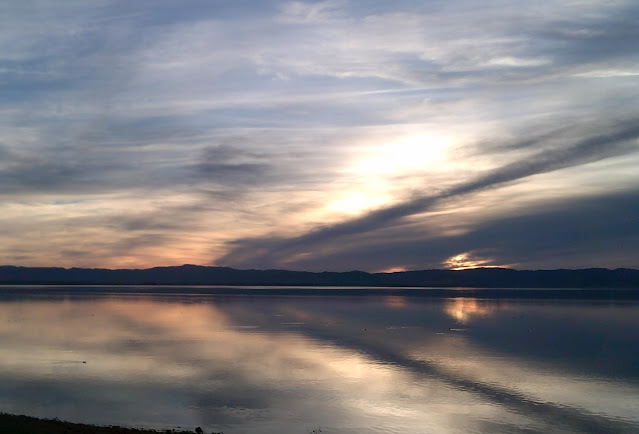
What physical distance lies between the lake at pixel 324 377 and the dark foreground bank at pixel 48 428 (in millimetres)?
1440

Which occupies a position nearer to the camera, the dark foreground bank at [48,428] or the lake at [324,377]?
the dark foreground bank at [48,428]

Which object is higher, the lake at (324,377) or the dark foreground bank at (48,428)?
the dark foreground bank at (48,428)

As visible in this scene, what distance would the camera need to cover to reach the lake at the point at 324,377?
16.7 metres

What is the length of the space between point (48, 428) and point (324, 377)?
11.1 m

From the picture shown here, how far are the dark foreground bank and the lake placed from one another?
1.44 metres

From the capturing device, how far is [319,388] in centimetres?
2050

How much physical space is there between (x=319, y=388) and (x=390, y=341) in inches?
531

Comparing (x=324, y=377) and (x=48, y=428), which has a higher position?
(x=48, y=428)

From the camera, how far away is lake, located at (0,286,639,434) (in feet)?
54.9

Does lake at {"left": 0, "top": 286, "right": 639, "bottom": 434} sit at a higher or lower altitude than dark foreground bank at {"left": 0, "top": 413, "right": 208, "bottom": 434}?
lower

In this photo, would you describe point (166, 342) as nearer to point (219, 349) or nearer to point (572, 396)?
point (219, 349)

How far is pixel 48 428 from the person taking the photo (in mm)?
13703

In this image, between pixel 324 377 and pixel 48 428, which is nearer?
pixel 48 428

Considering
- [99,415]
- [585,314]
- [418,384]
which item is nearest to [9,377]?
[99,415]
